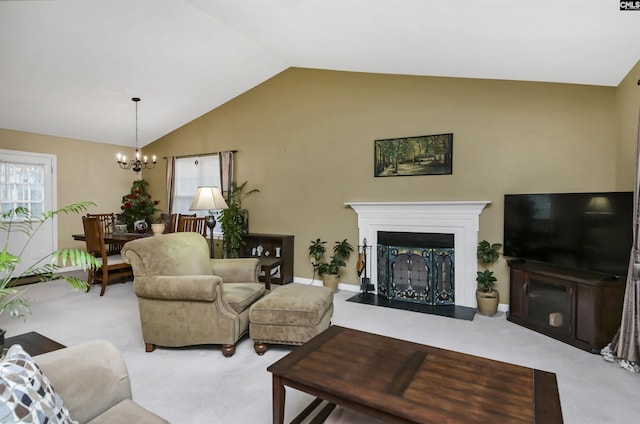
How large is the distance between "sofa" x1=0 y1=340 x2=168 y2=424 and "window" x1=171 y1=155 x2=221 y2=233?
475 cm

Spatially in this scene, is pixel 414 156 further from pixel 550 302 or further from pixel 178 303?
pixel 178 303

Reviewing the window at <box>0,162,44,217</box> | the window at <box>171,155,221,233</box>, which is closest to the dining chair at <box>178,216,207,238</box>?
the window at <box>171,155,221,233</box>

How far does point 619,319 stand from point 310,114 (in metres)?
4.10

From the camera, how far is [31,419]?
0.85m

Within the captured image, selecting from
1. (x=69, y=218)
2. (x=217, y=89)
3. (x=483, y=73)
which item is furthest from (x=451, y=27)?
(x=69, y=218)

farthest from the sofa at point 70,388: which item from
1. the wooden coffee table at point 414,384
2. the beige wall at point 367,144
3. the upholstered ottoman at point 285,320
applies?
the beige wall at point 367,144

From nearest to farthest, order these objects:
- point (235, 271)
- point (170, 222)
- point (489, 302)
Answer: point (235, 271) < point (489, 302) < point (170, 222)

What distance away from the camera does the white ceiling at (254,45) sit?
2.48 metres

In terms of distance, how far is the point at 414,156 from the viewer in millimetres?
4258

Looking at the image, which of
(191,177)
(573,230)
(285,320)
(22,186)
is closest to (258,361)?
(285,320)

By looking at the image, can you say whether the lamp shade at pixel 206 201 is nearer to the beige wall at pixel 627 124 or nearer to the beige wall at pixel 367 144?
the beige wall at pixel 367 144

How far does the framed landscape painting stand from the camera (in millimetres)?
4086

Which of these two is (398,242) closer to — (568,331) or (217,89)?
(568,331)

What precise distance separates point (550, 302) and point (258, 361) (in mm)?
2671
